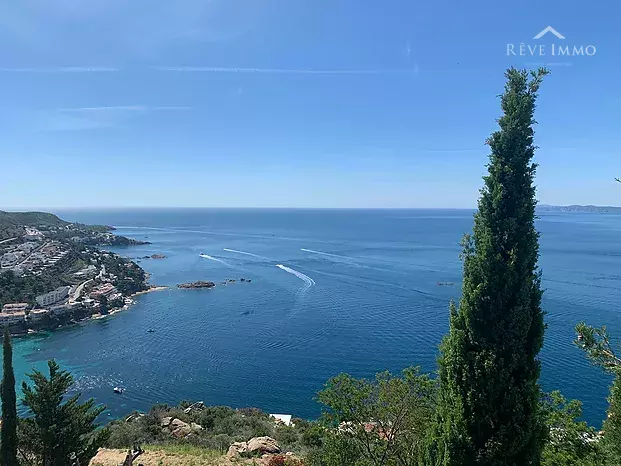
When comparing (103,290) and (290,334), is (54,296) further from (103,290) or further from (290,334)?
(290,334)

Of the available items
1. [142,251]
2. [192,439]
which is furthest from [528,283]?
[142,251]

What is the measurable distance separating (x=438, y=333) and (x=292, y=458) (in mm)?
25663

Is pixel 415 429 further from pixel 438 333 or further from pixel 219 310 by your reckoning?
pixel 219 310

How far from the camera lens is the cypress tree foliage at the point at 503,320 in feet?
21.9

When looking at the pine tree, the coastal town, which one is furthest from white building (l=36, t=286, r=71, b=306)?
the pine tree

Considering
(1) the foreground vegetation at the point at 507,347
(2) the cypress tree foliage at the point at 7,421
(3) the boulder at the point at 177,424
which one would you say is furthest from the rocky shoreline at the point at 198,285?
(1) the foreground vegetation at the point at 507,347

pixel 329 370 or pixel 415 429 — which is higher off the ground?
pixel 415 429

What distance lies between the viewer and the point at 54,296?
50.2 metres

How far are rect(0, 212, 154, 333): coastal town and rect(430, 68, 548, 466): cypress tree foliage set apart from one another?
48359mm

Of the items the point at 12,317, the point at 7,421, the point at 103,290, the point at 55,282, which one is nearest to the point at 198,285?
the point at 103,290

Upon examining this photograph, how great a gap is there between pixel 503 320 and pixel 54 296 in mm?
55393

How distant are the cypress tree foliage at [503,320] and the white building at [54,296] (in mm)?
52765

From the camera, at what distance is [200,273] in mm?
70438

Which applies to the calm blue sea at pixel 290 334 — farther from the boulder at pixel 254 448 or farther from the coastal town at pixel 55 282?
the boulder at pixel 254 448
